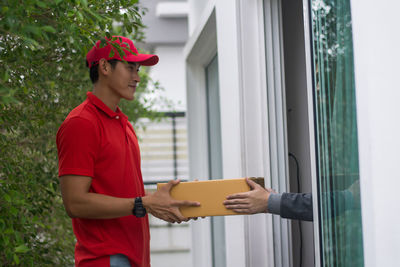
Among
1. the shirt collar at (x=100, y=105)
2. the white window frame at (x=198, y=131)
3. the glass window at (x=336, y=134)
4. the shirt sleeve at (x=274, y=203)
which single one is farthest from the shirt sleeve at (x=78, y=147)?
the white window frame at (x=198, y=131)

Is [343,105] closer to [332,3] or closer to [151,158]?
[332,3]

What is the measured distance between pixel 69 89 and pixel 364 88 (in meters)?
1.88

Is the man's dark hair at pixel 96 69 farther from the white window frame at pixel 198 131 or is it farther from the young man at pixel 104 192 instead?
the white window frame at pixel 198 131

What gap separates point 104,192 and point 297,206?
716mm

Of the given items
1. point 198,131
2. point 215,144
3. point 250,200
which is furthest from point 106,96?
point 198,131

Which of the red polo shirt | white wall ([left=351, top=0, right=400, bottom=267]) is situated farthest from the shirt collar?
white wall ([left=351, top=0, right=400, bottom=267])

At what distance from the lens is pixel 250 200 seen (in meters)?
1.77

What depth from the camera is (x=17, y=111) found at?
175 cm

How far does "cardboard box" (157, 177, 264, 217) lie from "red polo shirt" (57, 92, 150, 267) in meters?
0.19

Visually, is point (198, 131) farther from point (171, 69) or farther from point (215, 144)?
point (171, 69)

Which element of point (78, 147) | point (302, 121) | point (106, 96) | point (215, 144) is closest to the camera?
point (78, 147)

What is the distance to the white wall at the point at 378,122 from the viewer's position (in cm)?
117

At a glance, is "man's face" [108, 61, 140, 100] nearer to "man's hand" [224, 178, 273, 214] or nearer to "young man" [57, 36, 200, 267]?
"young man" [57, 36, 200, 267]

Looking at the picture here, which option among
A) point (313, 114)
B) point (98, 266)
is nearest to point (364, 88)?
point (313, 114)
